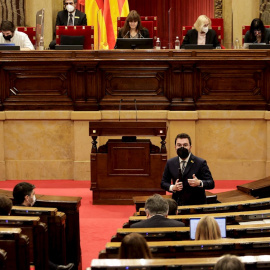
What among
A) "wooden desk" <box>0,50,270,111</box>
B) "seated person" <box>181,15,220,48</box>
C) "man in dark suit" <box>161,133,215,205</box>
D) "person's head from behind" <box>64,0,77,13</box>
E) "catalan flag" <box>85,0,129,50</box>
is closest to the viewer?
"man in dark suit" <box>161,133,215,205</box>

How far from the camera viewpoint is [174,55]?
8844mm

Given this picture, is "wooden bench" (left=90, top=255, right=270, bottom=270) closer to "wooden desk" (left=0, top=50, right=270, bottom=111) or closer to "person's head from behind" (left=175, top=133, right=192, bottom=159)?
"person's head from behind" (left=175, top=133, right=192, bottom=159)

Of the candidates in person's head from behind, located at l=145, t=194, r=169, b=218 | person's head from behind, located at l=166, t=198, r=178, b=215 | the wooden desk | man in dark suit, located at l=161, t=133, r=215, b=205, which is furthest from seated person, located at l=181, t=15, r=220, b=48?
person's head from behind, located at l=145, t=194, r=169, b=218

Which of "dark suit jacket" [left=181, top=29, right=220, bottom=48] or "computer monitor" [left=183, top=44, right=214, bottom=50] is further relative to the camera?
"dark suit jacket" [left=181, top=29, right=220, bottom=48]

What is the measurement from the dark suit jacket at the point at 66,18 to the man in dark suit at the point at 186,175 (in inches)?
201

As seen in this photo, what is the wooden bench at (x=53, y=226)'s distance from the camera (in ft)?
16.4

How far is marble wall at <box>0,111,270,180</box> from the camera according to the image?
8.87 metres

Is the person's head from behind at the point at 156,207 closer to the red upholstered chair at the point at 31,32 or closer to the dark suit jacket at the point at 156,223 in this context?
the dark suit jacket at the point at 156,223

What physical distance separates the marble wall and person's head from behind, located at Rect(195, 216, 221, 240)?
487 centimetres

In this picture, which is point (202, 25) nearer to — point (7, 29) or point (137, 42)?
point (137, 42)

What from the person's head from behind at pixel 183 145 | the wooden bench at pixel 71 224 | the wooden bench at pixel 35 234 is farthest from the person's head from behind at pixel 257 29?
the wooden bench at pixel 35 234

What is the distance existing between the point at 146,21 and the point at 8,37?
229cm

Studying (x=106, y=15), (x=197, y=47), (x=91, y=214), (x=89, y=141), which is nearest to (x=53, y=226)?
(x=91, y=214)

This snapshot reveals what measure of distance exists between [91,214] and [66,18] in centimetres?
469
